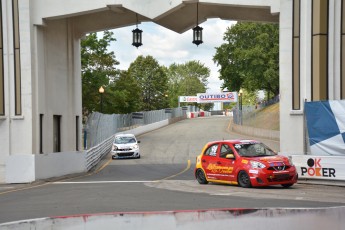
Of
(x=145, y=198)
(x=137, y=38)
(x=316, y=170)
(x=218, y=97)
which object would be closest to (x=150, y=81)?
(x=218, y=97)

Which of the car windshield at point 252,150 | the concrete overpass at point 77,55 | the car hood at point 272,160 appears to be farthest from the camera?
the concrete overpass at point 77,55

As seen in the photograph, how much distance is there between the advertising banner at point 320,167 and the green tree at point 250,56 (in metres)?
50.2

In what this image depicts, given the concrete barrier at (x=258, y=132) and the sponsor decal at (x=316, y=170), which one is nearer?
the sponsor decal at (x=316, y=170)

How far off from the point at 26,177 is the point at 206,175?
749 centimetres

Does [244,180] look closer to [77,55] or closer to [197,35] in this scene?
[197,35]

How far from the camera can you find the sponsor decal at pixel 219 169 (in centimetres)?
1864

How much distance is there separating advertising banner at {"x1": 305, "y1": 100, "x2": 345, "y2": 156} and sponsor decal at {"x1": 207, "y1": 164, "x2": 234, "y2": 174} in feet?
10.6

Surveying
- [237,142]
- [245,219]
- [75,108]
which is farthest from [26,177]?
[245,219]

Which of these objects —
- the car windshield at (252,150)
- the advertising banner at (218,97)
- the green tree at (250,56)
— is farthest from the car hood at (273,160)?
the advertising banner at (218,97)

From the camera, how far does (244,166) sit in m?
17.8

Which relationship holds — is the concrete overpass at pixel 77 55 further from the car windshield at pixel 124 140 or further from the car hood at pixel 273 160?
the car windshield at pixel 124 140

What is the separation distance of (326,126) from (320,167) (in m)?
1.50

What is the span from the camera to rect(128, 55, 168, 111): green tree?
116 metres

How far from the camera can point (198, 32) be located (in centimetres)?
2431
